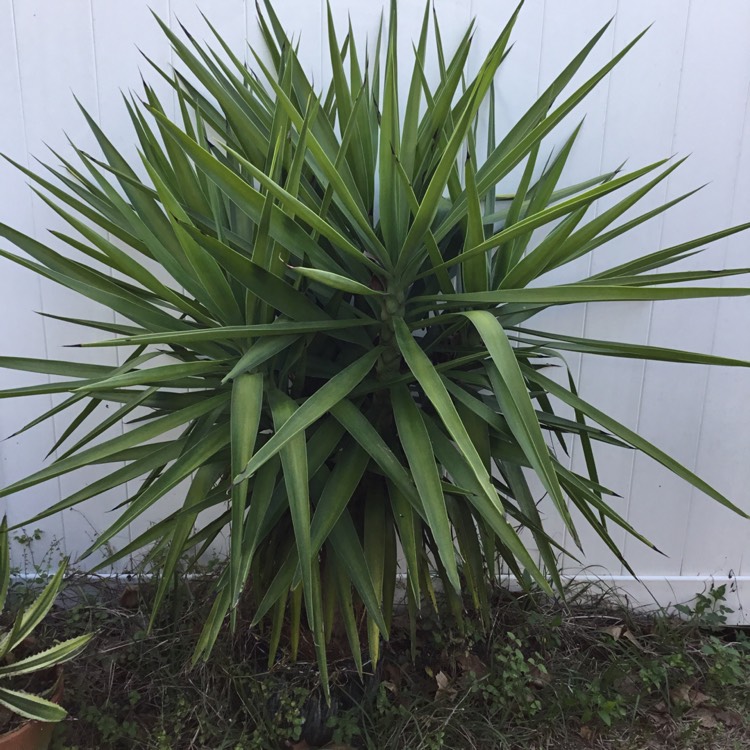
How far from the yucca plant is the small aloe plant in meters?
0.21

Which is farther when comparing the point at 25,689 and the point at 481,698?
the point at 481,698

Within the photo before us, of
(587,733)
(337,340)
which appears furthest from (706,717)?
(337,340)

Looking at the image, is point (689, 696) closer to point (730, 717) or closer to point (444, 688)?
point (730, 717)

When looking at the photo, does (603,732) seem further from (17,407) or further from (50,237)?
(50,237)

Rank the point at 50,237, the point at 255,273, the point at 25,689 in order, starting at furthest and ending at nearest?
the point at 50,237
the point at 25,689
the point at 255,273

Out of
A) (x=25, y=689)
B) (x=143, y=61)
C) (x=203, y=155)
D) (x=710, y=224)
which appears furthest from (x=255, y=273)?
(x=710, y=224)

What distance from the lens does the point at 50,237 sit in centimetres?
141

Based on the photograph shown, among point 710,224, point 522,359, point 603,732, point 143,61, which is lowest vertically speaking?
point 603,732

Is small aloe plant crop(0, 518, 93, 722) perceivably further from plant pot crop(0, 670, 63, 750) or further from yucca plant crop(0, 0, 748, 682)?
yucca plant crop(0, 0, 748, 682)

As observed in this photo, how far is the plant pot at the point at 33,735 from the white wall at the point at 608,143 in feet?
1.57

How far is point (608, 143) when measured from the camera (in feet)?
4.55

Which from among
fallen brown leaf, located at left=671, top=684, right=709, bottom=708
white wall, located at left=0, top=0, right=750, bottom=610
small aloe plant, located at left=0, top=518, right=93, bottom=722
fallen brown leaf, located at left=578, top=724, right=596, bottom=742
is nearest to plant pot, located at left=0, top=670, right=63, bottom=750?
small aloe plant, located at left=0, top=518, right=93, bottom=722

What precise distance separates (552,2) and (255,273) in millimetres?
973

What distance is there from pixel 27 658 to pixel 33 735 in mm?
159
